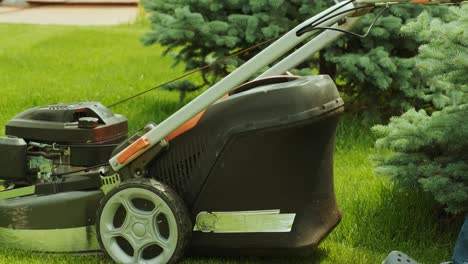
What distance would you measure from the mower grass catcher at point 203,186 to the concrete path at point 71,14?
25.0 ft

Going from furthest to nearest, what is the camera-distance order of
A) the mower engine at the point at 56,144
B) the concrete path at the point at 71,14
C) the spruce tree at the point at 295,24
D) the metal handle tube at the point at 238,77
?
the concrete path at the point at 71,14
the spruce tree at the point at 295,24
the mower engine at the point at 56,144
the metal handle tube at the point at 238,77

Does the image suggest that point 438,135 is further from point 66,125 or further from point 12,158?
point 12,158

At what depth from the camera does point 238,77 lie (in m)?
2.55

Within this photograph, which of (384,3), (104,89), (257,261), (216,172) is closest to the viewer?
(384,3)

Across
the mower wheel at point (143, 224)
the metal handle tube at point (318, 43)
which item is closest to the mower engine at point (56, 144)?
the mower wheel at point (143, 224)

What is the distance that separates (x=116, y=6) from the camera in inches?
487

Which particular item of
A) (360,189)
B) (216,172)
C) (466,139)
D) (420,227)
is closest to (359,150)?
(360,189)

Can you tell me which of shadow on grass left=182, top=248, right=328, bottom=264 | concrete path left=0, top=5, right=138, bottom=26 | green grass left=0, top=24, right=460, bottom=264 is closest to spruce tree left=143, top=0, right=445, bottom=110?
green grass left=0, top=24, right=460, bottom=264

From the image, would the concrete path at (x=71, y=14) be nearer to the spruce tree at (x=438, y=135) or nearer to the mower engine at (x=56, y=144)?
the mower engine at (x=56, y=144)

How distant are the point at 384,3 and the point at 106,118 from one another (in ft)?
3.65

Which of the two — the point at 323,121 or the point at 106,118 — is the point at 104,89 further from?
the point at 323,121

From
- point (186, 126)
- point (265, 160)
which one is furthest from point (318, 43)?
point (186, 126)

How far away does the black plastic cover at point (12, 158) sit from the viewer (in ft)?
9.73

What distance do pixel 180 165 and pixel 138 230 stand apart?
26cm
